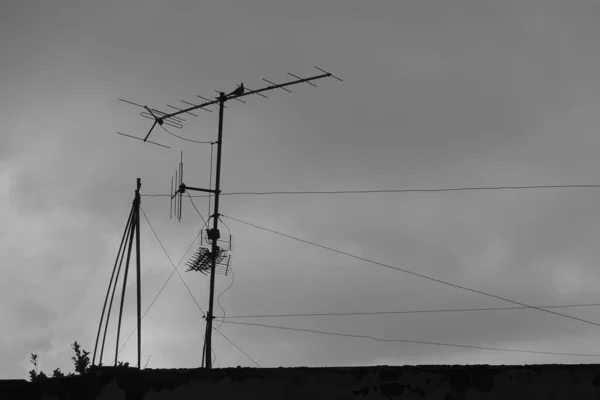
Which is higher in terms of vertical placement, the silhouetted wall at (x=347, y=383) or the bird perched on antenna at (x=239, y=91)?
the bird perched on antenna at (x=239, y=91)

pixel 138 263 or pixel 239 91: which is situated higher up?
pixel 239 91

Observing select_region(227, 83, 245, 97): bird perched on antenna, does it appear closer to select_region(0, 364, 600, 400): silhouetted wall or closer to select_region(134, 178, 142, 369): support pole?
select_region(134, 178, 142, 369): support pole

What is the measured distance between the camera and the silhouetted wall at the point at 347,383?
8773 mm

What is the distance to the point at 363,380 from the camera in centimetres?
883

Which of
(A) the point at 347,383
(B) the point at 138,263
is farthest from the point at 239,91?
(A) the point at 347,383

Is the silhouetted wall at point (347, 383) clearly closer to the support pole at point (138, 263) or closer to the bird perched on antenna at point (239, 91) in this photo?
the support pole at point (138, 263)

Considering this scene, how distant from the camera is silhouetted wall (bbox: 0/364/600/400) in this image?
877cm

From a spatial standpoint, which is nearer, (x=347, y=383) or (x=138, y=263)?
(x=347, y=383)

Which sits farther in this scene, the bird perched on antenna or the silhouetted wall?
the bird perched on antenna

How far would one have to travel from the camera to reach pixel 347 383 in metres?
8.84

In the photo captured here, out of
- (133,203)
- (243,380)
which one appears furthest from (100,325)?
(243,380)

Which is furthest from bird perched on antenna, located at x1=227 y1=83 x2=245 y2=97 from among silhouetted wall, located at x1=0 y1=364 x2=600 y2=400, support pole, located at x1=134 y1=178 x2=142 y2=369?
silhouetted wall, located at x1=0 y1=364 x2=600 y2=400

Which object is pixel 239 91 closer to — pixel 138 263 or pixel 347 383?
pixel 138 263

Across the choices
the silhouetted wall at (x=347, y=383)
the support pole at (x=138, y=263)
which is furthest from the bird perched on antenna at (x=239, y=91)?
the silhouetted wall at (x=347, y=383)
